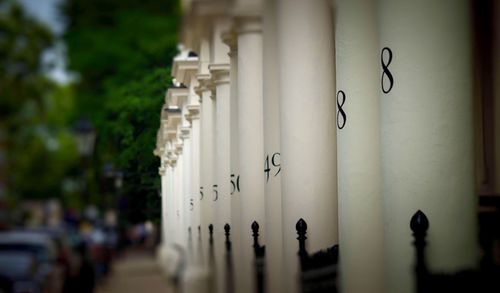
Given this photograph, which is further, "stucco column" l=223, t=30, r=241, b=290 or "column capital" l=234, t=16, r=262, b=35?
"stucco column" l=223, t=30, r=241, b=290

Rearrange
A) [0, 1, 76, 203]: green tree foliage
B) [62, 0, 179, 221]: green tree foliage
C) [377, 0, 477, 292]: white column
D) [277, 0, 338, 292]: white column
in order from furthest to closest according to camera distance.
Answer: [62, 0, 179, 221]: green tree foliage → [0, 1, 76, 203]: green tree foliage → [277, 0, 338, 292]: white column → [377, 0, 477, 292]: white column

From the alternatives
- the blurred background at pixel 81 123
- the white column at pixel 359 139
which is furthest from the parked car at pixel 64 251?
the white column at pixel 359 139

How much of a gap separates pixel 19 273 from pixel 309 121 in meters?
6.29

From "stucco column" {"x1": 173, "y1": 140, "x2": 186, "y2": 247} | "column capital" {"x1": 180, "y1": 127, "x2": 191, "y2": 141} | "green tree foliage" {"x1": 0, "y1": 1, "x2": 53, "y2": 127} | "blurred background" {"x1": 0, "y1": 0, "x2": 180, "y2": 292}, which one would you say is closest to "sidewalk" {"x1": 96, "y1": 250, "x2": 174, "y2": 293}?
"blurred background" {"x1": 0, "y1": 0, "x2": 180, "y2": 292}

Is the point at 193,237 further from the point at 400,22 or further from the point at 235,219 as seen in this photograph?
the point at 400,22

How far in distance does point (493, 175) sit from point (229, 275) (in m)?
4.58

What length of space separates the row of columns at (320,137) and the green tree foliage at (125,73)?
45 cm

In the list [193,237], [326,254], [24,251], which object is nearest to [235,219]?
[193,237]

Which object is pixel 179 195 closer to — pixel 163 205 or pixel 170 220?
pixel 170 220

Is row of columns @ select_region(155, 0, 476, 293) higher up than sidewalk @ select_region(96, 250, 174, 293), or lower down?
higher up

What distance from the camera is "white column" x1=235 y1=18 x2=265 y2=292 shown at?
10.9 metres

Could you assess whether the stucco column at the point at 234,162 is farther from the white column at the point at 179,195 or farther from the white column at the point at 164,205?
the white column at the point at 179,195

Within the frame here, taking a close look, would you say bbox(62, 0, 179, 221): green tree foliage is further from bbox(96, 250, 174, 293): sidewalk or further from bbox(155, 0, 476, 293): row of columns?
bbox(96, 250, 174, 293): sidewalk

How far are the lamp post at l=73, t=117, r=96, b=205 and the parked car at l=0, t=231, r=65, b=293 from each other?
3.66ft
